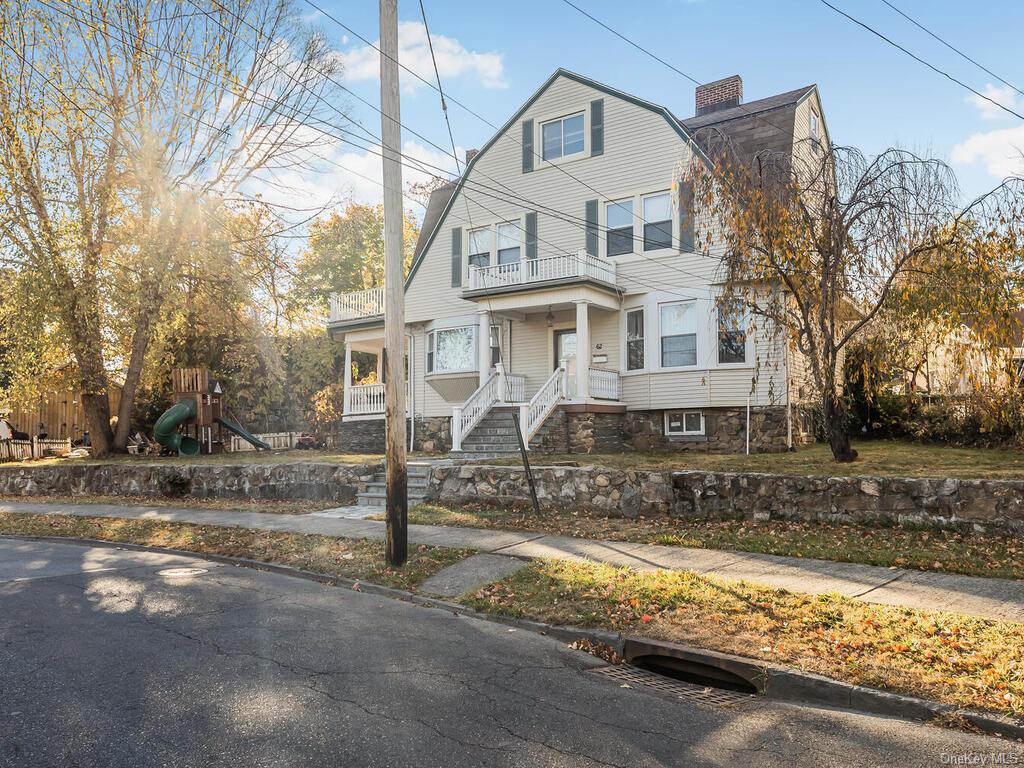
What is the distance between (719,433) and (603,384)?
9.93 ft

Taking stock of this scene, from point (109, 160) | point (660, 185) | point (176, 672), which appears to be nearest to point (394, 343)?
point (176, 672)

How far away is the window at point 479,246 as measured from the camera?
72.0 feet

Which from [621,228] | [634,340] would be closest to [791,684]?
[634,340]

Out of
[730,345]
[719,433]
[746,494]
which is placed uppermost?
[730,345]

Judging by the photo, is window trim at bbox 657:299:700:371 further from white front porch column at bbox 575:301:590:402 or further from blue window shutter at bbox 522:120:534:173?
blue window shutter at bbox 522:120:534:173

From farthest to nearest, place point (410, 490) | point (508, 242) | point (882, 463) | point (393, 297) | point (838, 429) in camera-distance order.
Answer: point (508, 242), point (410, 490), point (838, 429), point (882, 463), point (393, 297)

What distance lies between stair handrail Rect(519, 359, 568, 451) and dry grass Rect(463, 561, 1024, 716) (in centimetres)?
936

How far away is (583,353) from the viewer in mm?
18500

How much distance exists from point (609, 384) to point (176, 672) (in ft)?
48.9

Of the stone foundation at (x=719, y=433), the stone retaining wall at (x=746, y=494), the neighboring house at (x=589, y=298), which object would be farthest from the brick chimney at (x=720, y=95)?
the stone retaining wall at (x=746, y=494)

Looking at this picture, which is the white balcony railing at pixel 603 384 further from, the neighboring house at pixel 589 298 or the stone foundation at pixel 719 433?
the stone foundation at pixel 719 433

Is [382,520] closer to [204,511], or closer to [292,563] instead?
[292,563]

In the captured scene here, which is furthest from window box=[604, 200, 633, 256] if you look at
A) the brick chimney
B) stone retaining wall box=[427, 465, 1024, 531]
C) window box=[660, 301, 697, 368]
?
stone retaining wall box=[427, 465, 1024, 531]

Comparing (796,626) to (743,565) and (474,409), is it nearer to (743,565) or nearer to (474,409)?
(743,565)
